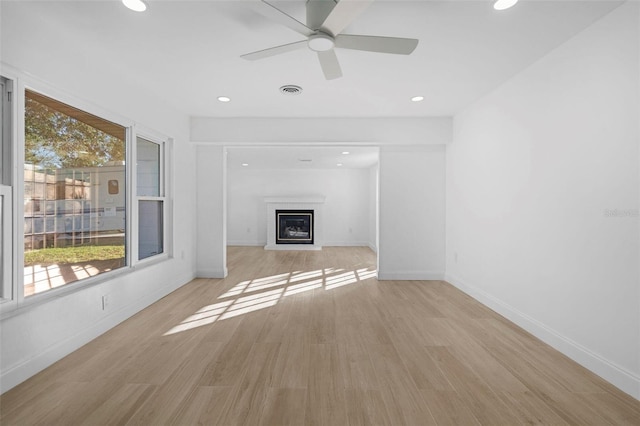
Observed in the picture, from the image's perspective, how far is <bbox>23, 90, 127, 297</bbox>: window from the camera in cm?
202

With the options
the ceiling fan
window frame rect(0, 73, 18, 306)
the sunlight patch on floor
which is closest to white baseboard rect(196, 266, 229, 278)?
the sunlight patch on floor

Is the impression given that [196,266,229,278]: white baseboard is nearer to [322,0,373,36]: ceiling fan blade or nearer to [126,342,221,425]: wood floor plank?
[126,342,221,425]: wood floor plank

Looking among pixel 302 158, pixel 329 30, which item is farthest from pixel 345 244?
pixel 329 30

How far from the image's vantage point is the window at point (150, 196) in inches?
128

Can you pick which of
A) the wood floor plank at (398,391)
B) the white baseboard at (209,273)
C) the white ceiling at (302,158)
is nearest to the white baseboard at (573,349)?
the wood floor plank at (398,391)

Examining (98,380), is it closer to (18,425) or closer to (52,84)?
(18,425)

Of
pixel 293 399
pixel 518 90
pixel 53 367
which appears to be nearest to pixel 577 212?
pixel 518 90

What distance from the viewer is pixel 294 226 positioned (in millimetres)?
8211

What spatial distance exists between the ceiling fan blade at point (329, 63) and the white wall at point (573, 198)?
67.7 inches

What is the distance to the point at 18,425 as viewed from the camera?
1456mm

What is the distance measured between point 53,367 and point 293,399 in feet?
5.51

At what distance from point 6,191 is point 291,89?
7.91 ft

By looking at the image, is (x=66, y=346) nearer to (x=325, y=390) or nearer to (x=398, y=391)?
(x=325, y=390)

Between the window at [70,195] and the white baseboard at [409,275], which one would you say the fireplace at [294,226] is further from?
the window at [70,195]
